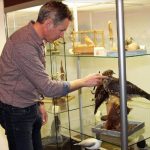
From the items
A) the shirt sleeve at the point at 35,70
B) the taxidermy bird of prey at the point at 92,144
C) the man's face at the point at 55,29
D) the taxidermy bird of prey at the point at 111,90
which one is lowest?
the taxidermy bird of prey at the point at 92,144

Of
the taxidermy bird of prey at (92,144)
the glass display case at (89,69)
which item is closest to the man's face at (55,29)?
the glass display case at (89,69)

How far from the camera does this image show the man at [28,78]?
1401 mm

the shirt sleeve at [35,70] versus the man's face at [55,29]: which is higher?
the man's face at [55,29]

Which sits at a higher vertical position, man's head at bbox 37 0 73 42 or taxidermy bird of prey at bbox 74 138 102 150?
man's head at bbox 37 0 73 42

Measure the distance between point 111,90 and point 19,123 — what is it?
1.55 feet

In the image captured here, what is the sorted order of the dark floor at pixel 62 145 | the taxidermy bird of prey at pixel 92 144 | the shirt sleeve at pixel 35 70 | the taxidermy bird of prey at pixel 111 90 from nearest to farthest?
the shirt sleeve at pixel 35 70 → the taxidermy bird of prey at pixel 111 90 → the taxidermy bird of prey at pixel 92 144 → the dark floor at pixel 62 145

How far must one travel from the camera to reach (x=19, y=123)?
1.54 meters

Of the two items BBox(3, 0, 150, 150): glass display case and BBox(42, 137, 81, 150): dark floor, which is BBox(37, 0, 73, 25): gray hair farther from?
BBox(42, 137, 81, 150): dark floor

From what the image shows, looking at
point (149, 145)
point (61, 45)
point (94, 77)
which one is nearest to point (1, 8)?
point (61, 45)

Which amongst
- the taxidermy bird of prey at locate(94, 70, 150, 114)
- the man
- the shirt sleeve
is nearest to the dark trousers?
the man

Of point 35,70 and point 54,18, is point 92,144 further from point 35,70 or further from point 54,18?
point 54,18

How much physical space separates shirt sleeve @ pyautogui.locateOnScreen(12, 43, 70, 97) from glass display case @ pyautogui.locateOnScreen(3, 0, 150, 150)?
323mm

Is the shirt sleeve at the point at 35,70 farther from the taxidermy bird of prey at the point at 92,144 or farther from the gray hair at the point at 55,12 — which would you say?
the taxidermy bird of prey at the point at 92,144

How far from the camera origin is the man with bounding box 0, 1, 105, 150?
140cm
